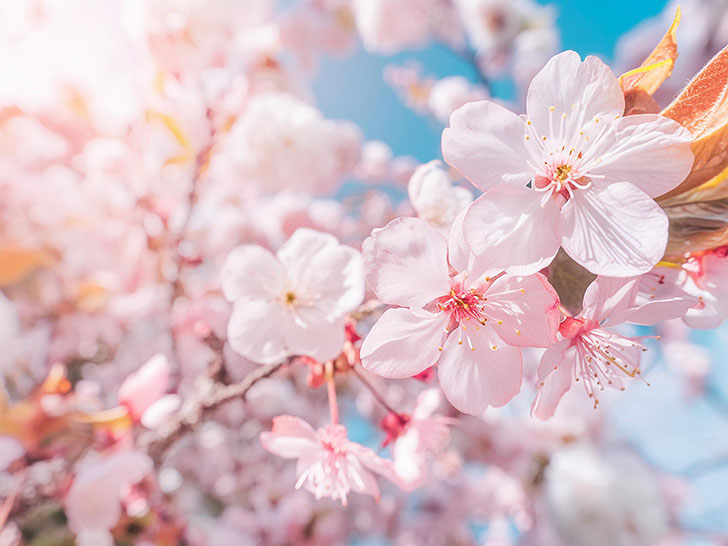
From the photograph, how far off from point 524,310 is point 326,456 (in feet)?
0.72

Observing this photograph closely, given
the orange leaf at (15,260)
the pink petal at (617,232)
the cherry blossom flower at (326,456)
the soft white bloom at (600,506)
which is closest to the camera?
the pink petal at (617,232)

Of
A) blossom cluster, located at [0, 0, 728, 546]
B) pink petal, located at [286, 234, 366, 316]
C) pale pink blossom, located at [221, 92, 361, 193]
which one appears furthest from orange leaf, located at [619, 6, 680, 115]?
pale pink blossom, located at [221, 92, 361, 193]

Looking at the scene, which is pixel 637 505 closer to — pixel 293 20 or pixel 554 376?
pixel 554 376

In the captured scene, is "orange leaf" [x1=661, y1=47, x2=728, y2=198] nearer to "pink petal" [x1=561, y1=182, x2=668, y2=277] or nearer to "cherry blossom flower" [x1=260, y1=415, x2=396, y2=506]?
"pink petal" [x1=561, y1=182, x2=668, y2=277]

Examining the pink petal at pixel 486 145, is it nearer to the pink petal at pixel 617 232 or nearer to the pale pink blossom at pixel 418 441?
the pink petal at pixel 617 232

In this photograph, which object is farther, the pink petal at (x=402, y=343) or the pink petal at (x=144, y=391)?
the pink petal at (x=144, y=391)

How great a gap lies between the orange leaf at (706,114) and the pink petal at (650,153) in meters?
0.04

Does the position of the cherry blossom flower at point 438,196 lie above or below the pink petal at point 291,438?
above

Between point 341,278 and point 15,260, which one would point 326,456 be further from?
point 15,260

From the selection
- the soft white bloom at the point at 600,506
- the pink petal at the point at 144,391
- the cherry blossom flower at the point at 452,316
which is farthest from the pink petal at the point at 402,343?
the soft white bloom at the point at 600,506

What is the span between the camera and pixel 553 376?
0.35 metres

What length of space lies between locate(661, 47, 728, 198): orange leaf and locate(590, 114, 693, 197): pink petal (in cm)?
4

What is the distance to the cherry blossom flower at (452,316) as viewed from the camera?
1.06 ft

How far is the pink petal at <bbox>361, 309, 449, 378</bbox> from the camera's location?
0.33 meters
